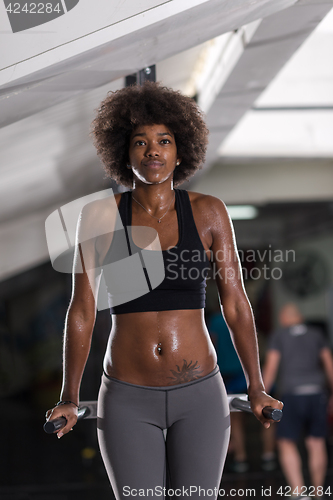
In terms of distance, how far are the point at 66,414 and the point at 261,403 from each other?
0.50m

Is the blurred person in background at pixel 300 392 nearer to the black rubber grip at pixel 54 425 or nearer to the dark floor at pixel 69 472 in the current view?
the dark floor at pixel 69 472

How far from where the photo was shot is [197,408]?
4.17 feet

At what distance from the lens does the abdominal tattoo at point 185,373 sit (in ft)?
4.14

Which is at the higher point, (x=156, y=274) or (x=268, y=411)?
(x=156, y=274)

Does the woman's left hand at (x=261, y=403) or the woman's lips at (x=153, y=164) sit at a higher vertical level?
the woman's lips at (x=153, y=164)

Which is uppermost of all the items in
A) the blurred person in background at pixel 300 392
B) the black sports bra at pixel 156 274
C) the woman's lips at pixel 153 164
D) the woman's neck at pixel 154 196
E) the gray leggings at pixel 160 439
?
the woman's lips at pixel 153 164

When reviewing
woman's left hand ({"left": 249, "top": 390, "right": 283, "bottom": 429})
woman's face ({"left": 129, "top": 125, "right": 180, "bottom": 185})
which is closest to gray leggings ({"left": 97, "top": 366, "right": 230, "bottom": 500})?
woman's left hand ({"left": 249, "top": 390, "right": 283, "bottom": 429})

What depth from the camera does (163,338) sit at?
1.26 m

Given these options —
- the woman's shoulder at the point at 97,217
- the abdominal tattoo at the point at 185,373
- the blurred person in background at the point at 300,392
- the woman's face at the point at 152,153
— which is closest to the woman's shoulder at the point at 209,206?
the woman's face at the point at 152,153

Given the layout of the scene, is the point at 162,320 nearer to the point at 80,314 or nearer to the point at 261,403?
the point at 80,314

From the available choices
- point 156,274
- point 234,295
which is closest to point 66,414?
point 156,274

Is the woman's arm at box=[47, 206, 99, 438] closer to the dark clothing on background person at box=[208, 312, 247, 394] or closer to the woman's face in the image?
the woman's face

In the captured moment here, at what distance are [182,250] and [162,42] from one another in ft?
1.95

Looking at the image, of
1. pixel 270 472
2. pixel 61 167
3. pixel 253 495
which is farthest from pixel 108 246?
pixel 270 472
